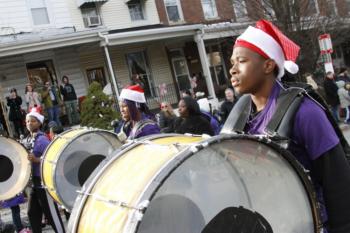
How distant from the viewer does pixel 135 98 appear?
5176mm

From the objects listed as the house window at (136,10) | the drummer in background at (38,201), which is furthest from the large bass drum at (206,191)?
the house window at (136,10)

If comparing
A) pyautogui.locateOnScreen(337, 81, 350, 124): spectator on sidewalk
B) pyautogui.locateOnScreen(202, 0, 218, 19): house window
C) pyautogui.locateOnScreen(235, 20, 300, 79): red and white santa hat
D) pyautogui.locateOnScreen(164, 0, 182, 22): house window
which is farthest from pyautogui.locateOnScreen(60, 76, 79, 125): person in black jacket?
pyautogui.locateOnScreen(235, 20, 300, 79): red and white santa hat

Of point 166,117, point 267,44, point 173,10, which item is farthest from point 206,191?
point 173,10

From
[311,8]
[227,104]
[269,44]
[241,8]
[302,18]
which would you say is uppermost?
[241,8]

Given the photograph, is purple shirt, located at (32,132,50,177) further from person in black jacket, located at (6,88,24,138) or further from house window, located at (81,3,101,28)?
house window, located at (81,3,101,28)

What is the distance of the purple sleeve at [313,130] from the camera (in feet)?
6.73

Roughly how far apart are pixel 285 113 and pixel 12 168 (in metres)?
5.05

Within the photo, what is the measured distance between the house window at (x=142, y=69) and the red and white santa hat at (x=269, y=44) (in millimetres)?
17980

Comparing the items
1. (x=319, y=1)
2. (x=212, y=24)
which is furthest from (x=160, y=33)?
(x=319, y=1)

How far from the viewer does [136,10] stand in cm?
2095

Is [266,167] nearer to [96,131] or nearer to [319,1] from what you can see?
[96,131]

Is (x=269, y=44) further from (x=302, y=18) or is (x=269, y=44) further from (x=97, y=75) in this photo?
(x=97, y=75)

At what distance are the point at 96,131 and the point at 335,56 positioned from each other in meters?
25.7

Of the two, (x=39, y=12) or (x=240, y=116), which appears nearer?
(x=240, y=116)
